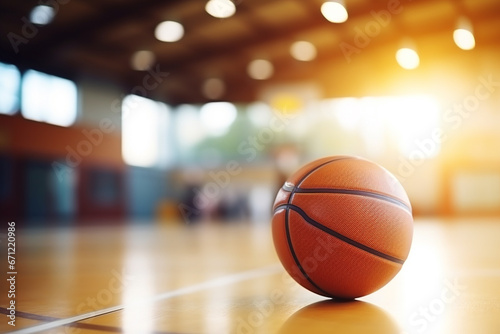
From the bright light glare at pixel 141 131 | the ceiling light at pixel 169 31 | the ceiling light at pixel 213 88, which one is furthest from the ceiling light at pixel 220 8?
the bright light glare at pixel 141 131

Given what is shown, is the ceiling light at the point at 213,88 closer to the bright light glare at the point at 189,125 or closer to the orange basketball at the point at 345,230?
the bright light glare at the point at 189,125

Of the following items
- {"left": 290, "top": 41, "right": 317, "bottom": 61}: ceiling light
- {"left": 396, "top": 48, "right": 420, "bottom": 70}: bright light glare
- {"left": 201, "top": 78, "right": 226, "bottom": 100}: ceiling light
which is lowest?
→ {"left": 396, "top": 48, "right": 420, "bottom": 70}: bright light glare

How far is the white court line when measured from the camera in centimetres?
163

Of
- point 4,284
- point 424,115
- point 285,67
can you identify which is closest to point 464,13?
point 424,115

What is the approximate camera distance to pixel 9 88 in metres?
12.8

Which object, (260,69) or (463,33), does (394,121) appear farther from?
(463,33)

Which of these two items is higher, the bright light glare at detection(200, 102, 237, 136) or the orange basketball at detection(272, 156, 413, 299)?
the bright light glare at detection(200, 102, 237, 136)

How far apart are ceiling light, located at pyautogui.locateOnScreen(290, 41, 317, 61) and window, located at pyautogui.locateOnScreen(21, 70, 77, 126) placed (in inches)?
252

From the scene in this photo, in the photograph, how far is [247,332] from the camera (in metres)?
1.49

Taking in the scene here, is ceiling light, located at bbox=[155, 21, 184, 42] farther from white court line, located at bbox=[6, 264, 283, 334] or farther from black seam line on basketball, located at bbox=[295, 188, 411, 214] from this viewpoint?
black seam line on basketball, located at bbox=[295, 188, 411, 214]

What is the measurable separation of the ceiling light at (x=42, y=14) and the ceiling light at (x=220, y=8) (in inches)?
127

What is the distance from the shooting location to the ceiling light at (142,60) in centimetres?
1386

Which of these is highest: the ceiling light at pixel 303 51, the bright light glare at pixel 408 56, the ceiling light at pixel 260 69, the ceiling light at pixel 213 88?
the ceiling light at pixel 213 88

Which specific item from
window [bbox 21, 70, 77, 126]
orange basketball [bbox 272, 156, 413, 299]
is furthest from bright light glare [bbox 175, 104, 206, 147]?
orange basketball [bbox 272, 156, 413, 299]
